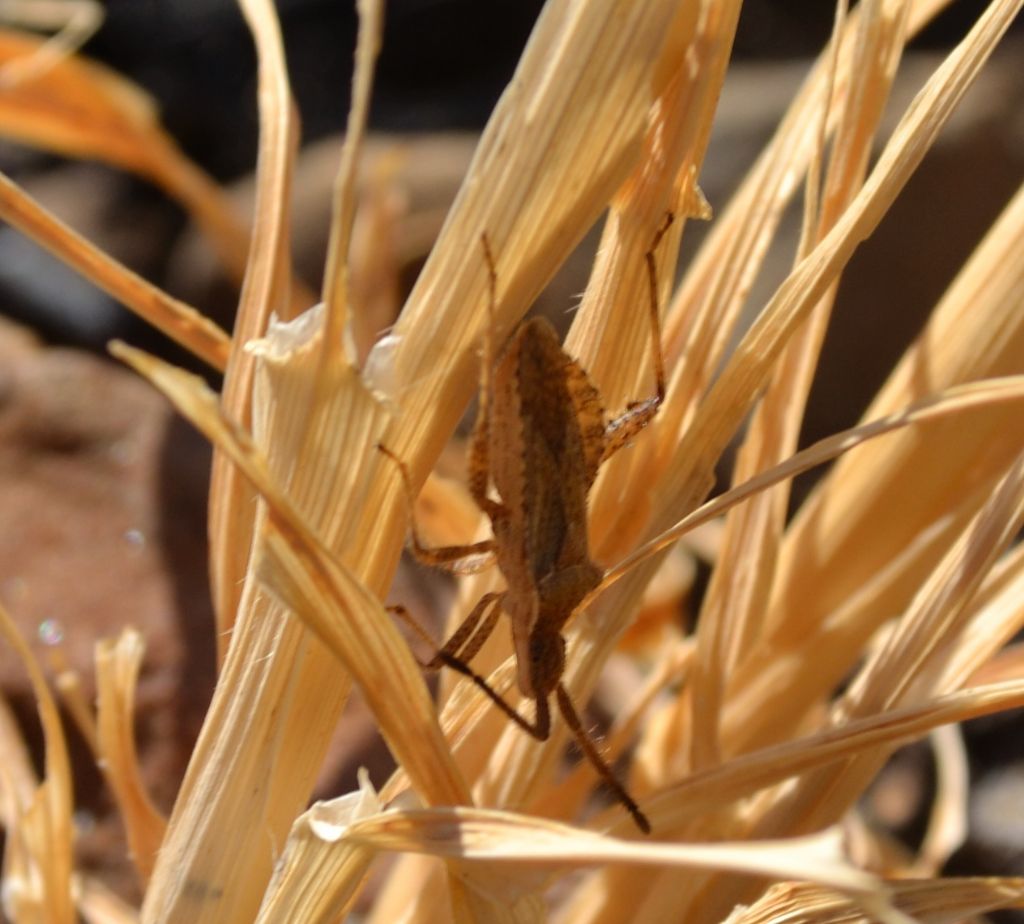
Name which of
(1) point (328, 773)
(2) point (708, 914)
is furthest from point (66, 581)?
(2) point (708, 914)

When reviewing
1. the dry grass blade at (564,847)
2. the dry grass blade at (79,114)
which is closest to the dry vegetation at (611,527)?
the dry grass blade at (564,847)

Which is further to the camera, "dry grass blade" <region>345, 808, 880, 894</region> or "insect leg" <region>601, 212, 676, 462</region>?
"insect leg" <region>601, 212, 676, 462</region>

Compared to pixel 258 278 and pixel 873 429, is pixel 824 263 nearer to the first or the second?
pixel 873 429

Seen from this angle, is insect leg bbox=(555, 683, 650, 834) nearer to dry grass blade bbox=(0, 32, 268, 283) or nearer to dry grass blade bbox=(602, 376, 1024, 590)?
dry grass blade bbox=(602, 376, 1024, 590)

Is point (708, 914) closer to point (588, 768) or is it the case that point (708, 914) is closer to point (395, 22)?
point (588, 768)

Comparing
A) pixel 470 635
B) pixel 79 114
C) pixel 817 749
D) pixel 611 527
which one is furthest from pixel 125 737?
pixel 79 114

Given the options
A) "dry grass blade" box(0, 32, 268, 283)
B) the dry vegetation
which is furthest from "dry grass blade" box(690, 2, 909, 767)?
"dry grass blade" box(0, 32, 268, 283)

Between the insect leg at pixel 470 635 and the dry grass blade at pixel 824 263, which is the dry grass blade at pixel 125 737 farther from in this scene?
the dry grass blade at pixel 824 263
